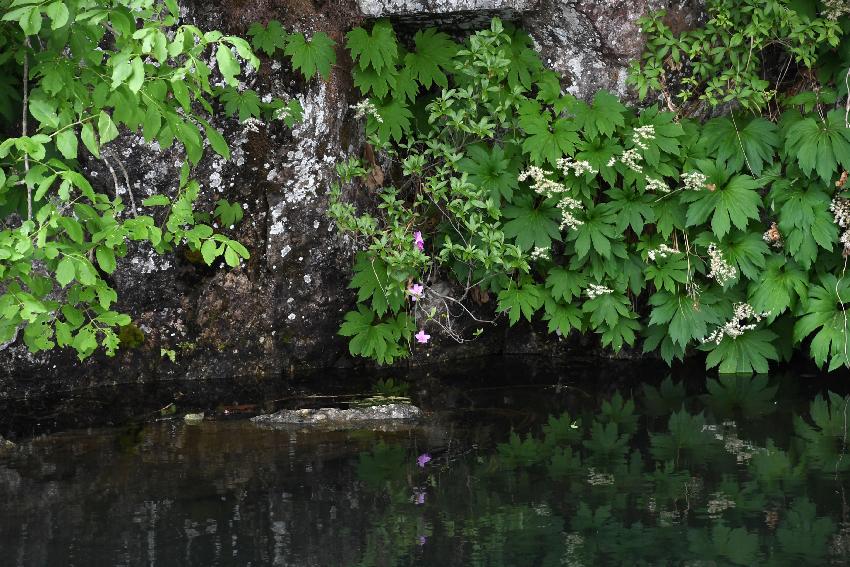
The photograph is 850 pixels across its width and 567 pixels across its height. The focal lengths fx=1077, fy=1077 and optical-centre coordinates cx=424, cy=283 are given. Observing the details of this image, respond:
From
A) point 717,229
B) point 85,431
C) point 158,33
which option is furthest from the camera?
point 717,229

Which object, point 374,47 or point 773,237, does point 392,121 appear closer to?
point 374,47

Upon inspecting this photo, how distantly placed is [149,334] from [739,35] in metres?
3.74

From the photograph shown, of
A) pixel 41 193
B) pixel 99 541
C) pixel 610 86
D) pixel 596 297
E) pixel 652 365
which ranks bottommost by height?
pixel 99 541

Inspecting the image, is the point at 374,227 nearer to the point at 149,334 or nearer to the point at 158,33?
the point at 149,334

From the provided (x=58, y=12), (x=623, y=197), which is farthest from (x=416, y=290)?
(x=58, y=12)

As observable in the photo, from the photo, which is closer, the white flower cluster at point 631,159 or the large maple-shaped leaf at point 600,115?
the white flower cluster at point 631,159

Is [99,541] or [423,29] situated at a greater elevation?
[423,29]

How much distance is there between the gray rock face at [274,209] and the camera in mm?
5930

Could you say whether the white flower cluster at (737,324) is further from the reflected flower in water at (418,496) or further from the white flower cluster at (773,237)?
the reflected flower in water at (418,496)

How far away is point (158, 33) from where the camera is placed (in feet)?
11.1

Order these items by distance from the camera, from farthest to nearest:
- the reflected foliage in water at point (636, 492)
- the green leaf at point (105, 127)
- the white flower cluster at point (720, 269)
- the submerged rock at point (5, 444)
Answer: the white flower cluster at point (720, 269), the submerged rock at point (5, 444), the green leaf at point (105, 127), the reflected foliage in water at point (636, 492)

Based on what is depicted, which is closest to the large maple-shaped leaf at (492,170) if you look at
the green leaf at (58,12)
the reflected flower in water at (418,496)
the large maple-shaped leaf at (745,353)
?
the large maple-shaped leaf at (745,353)

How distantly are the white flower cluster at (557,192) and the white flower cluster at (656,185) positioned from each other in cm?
39

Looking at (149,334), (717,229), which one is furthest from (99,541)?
(717,229)
